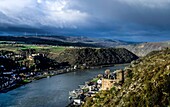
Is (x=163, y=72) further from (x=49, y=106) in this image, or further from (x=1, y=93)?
(x=1, y=93)

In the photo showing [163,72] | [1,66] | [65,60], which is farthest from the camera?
[65,60]

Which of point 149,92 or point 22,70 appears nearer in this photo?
point 149,92

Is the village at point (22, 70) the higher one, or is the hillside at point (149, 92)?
the hillside at point (149, 92)

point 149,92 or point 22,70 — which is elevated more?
point 149,92

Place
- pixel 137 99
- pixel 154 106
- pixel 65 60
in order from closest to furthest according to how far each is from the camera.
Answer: pixel 154 106 → pixel 137 99 → pixel 65 60

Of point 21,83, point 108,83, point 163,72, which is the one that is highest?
point 163,72

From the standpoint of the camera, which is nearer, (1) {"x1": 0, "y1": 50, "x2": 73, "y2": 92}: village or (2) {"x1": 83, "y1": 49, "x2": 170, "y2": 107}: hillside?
(2) {"x1": 83, "y1": 49, "x2": 170, "y2": 107}: hillside

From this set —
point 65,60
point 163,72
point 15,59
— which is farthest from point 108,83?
point 65,60

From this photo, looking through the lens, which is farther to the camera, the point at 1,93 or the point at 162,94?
the point at 1,93

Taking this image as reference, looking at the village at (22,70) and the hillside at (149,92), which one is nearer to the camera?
the hillside at (149,92)

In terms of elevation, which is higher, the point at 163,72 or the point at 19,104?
the point at 163,72

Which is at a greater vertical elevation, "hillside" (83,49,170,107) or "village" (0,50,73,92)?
"hillside" (83,49,170,107)
